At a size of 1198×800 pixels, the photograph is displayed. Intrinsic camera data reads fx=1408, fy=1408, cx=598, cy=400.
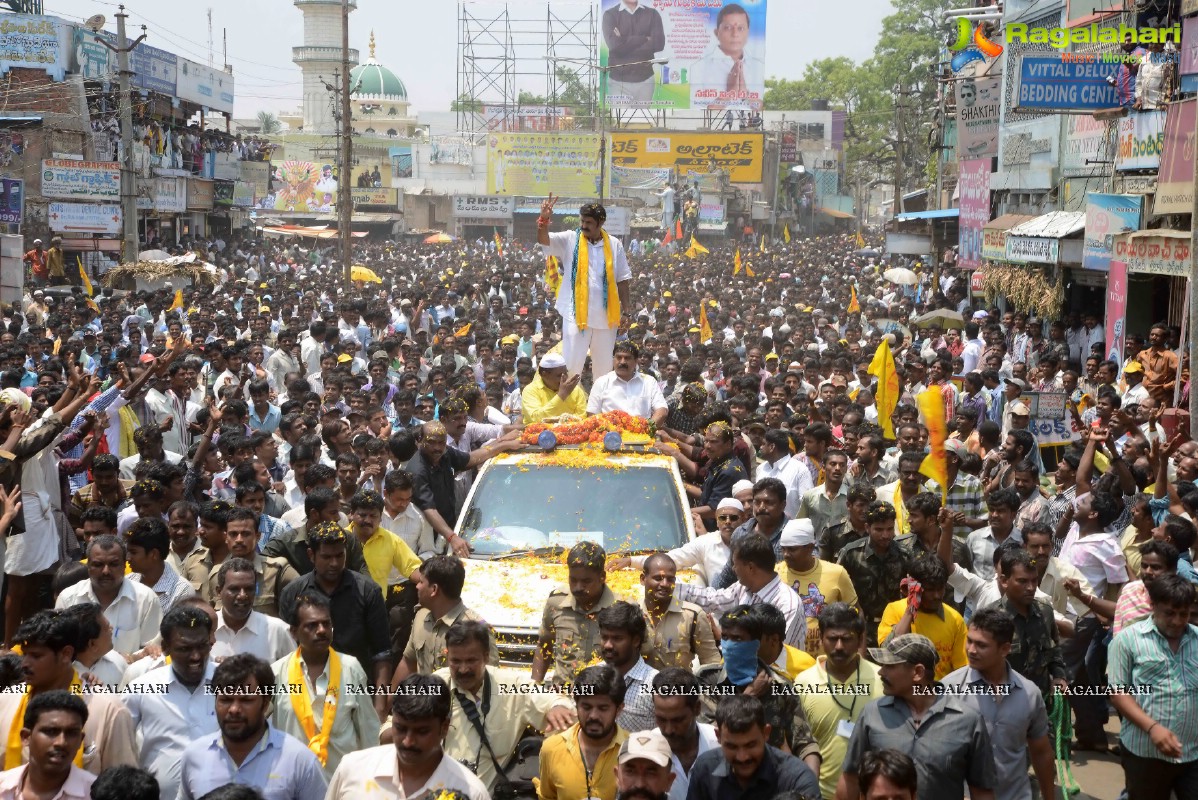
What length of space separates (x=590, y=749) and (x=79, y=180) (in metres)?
32.7

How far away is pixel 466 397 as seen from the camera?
10672mm

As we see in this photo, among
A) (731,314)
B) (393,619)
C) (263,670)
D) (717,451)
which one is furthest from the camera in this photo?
(731,314)

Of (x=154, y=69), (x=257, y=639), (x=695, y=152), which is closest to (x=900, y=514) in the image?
(x=257, y=639)

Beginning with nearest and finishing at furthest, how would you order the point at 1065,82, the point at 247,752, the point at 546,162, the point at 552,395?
1. the point at 247,752
2. the point at 552,395
3. the point at 1065,82
4. the point at 546,162

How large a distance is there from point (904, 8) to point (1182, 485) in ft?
240

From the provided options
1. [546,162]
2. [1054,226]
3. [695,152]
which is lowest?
[1054,226]

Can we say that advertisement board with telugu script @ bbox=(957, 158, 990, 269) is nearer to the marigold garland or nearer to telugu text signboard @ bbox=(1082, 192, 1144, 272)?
telugu text signboard @ bbox=(1082, 192, 1144, 272)

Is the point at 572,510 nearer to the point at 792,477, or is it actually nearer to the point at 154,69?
the point at 792,477

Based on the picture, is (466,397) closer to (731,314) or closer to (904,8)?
(731,314)

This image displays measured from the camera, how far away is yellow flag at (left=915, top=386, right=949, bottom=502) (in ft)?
33.2

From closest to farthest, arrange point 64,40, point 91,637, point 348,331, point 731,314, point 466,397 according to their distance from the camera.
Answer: point 91,637 → point 466,397 → point 348,331 → point 731,314 → point 64,40

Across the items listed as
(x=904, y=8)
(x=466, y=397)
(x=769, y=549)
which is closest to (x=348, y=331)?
(x=466, y=397)

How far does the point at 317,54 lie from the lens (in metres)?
93.2

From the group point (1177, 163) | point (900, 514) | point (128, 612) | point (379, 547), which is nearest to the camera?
point (128, 612)
